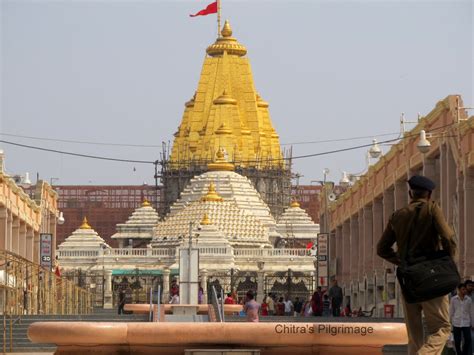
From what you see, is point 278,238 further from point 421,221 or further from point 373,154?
point 421,221

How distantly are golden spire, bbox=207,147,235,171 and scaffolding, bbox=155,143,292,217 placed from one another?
20.8ft

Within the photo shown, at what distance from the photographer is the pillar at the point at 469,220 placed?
4197cm

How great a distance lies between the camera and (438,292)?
13.1 meters

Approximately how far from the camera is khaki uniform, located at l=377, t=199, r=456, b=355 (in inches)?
523

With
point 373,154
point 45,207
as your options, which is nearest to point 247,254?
point 45,207

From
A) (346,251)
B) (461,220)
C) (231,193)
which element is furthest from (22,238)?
(231,193)

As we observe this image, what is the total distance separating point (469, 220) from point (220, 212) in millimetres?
104591

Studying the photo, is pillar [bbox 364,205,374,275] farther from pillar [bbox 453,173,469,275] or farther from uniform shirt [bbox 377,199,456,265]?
uniform shirt [bbox 377,199,456,265]

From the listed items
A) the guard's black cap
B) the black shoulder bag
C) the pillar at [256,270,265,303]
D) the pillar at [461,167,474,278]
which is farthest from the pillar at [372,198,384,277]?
the pillar at [256,270,265,303]

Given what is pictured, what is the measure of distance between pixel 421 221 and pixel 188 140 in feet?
512

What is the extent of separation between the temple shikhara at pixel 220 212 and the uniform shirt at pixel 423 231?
332 ft

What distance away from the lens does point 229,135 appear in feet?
543

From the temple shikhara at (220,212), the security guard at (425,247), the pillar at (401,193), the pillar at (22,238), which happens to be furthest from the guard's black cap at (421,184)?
the temple shikhara at (220,212)

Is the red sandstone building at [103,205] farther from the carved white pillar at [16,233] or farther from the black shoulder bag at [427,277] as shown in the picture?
the black shoulder bag at [427,277]
